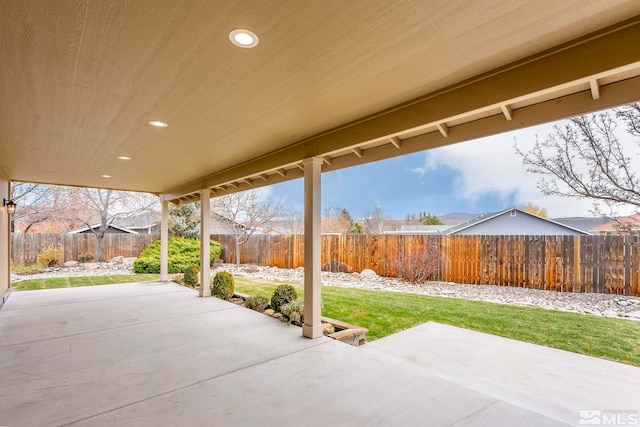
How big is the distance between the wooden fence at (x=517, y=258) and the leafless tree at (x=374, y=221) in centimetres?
1158

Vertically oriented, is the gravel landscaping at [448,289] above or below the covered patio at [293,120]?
below

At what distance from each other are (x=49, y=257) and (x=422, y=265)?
14237 millimetres

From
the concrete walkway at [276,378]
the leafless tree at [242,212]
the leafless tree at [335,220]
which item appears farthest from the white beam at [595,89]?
the leafless tree at [335,220]

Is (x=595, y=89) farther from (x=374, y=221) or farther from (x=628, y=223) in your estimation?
(x=374, y=221)

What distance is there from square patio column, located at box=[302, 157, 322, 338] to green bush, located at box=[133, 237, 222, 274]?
8.55 meters

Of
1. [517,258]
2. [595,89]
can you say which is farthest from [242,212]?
[595,89]

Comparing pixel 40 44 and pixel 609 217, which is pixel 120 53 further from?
pixel 609 217

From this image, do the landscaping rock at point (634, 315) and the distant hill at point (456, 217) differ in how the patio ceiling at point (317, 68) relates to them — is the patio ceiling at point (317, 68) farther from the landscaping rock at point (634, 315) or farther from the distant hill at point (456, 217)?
the distant hill at point (456, 217)

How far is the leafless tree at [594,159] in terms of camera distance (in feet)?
17.4

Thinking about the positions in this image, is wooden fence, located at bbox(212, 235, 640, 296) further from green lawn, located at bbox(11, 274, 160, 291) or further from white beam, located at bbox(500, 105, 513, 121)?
green lawn, located at bbox(11, 274, 160, 291)

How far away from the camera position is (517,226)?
14805mm

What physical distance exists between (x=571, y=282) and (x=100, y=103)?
31.0 ft

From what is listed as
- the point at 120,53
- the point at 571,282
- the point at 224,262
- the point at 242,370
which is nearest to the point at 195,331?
the point at 242,370

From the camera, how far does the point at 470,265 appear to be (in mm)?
8828
